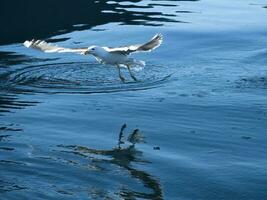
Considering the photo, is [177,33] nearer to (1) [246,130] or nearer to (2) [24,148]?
(1) [246,130]

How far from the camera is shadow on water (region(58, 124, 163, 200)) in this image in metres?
9.67

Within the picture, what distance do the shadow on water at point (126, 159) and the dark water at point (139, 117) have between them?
19mm

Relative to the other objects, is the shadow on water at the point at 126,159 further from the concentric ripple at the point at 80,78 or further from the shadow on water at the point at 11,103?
the concentric ripple at the point at 80,78

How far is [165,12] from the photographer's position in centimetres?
2745

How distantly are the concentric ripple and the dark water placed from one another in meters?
0.03

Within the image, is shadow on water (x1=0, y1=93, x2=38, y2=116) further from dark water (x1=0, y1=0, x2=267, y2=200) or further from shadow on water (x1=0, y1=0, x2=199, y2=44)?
shadow on water (x1=0, y1=0, x2=199, y2=44)

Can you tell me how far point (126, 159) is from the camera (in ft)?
36.5

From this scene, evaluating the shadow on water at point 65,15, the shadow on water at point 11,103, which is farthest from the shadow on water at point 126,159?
the shadow on water at point 65,15

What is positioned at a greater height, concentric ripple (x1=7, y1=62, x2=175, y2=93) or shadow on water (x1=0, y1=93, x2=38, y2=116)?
concentric ripple (x1=7, y1=62, x2=175, y2=93)

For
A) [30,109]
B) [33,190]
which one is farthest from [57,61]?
[33,190]

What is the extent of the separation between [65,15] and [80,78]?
1144cm

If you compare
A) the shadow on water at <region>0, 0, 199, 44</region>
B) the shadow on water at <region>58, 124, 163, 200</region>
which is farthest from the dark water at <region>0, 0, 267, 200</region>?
the shadow on water at <region>0, 0, 199, 44</region>

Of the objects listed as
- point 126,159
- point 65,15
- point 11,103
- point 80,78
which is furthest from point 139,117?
point 65,15

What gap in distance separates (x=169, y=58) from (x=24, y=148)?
7.88 metres
